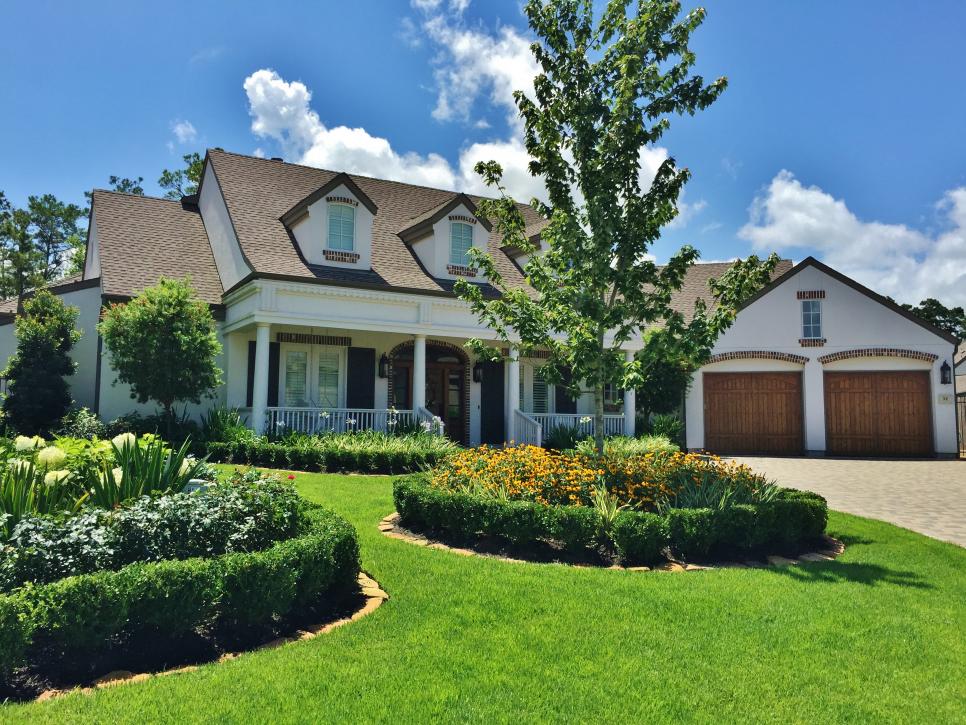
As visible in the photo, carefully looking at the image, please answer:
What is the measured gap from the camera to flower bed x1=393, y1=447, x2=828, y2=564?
6.43 metres

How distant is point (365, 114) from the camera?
13.8 meters

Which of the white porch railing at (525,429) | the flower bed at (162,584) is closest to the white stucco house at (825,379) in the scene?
the white porch railing at (525,429)

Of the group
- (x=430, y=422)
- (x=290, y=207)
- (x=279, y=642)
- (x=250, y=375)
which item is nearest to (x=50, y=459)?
(x=279, y=642)

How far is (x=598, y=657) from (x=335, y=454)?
9535mm

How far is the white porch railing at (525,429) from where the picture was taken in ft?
56.0

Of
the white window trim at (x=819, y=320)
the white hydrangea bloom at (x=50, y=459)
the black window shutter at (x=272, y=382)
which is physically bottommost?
the white hydrangea bloom at (x=50, y=459)

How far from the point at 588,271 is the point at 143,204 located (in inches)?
671

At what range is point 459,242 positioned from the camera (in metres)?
17.9

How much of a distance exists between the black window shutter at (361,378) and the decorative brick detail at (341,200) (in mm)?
3846

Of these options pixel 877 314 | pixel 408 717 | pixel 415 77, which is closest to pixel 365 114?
pixel 415 77

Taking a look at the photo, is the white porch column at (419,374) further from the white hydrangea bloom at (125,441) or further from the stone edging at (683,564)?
the white hydrangea bloom at (125,441)

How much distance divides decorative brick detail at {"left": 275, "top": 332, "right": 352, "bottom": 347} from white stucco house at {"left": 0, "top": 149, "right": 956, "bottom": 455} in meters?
0.04

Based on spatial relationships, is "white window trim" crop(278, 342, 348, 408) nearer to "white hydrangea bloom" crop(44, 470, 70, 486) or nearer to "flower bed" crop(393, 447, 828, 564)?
"flower bed" crop(393, 447, 828, 564)

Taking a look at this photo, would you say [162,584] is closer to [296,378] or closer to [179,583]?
[179,583]
